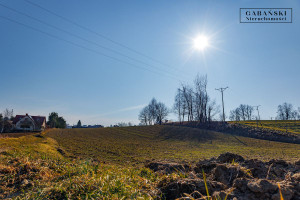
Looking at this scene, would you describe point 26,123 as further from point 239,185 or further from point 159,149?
point 239,185

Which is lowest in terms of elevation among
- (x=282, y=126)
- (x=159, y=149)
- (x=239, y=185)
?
(x=159, y=149)

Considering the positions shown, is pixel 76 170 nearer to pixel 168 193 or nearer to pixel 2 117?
pixel 168 193

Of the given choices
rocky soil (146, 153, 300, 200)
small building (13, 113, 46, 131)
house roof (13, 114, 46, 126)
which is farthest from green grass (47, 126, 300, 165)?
house roof (13, 114, 46, 126)

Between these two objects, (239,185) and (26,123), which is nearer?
(239,185)

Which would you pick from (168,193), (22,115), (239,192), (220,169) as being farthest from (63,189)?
(22,115)

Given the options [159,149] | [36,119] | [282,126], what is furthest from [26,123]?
[282,126]

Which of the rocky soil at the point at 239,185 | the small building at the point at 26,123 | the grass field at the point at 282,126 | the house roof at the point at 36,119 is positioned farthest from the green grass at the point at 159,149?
the house roof at the point at 36,119

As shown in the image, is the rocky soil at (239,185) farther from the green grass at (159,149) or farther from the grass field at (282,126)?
the grass field at (282,126)

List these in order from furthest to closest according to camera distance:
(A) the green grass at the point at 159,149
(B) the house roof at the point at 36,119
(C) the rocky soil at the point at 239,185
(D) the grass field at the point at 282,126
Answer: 1. (B) the house roof at the point at 36,119
2. (D) the grass field at the point at 282,126
3. (A) the green grass at the point at 159,149
4. (C) the rocky soil at the point at 239,185

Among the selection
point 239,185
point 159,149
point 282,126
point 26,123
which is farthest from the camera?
point 26,123

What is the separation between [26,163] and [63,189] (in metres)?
2.13

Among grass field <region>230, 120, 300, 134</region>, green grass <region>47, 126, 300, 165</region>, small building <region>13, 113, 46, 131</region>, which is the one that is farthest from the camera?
small building <region>13, 113, 46, 131</region>

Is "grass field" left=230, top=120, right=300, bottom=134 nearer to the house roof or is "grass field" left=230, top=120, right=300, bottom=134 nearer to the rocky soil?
the rocky soil

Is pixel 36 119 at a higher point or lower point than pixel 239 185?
higher
